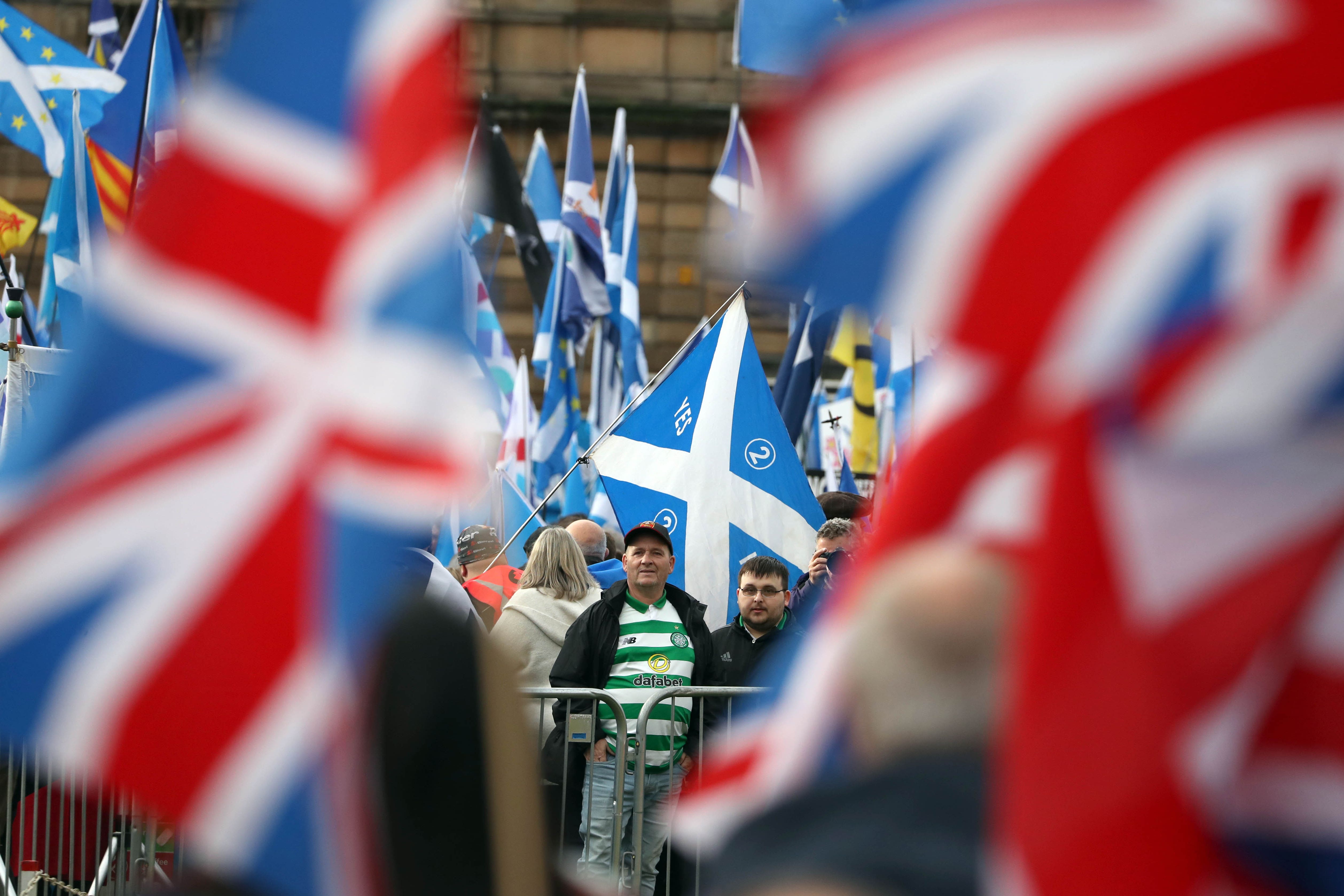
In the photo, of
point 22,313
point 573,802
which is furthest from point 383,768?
point 22,313

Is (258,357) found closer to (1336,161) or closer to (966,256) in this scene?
(966,256)

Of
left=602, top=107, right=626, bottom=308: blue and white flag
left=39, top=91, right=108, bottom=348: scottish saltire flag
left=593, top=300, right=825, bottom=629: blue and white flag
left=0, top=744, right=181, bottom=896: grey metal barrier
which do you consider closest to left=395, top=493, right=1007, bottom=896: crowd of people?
left=593, top=300, right=825, bottom=629: blue and white flag

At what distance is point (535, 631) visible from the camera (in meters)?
6.52

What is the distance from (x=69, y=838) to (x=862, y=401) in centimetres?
846

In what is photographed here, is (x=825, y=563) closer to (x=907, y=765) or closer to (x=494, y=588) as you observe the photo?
(x=494, y=588)

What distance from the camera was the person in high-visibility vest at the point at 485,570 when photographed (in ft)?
24.0

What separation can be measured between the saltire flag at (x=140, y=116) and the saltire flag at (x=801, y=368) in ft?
13.3

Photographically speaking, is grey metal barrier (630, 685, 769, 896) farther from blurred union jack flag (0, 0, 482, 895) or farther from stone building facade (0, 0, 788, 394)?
stone building facade (0, 0, 788, 394)

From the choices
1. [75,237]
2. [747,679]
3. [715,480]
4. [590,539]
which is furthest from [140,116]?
[747,679]

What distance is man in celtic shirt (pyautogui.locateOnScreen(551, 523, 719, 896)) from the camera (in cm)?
593

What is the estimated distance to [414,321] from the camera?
2078 millimetres

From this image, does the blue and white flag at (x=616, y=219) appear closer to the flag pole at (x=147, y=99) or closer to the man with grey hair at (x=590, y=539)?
the flag pole at (x=147, y=99)

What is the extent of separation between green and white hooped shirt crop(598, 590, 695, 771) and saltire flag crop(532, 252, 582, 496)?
711 centimetres

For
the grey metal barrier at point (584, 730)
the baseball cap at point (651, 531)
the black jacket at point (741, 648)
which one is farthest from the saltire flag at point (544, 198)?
the grey metal barrier at point (584, 730)
